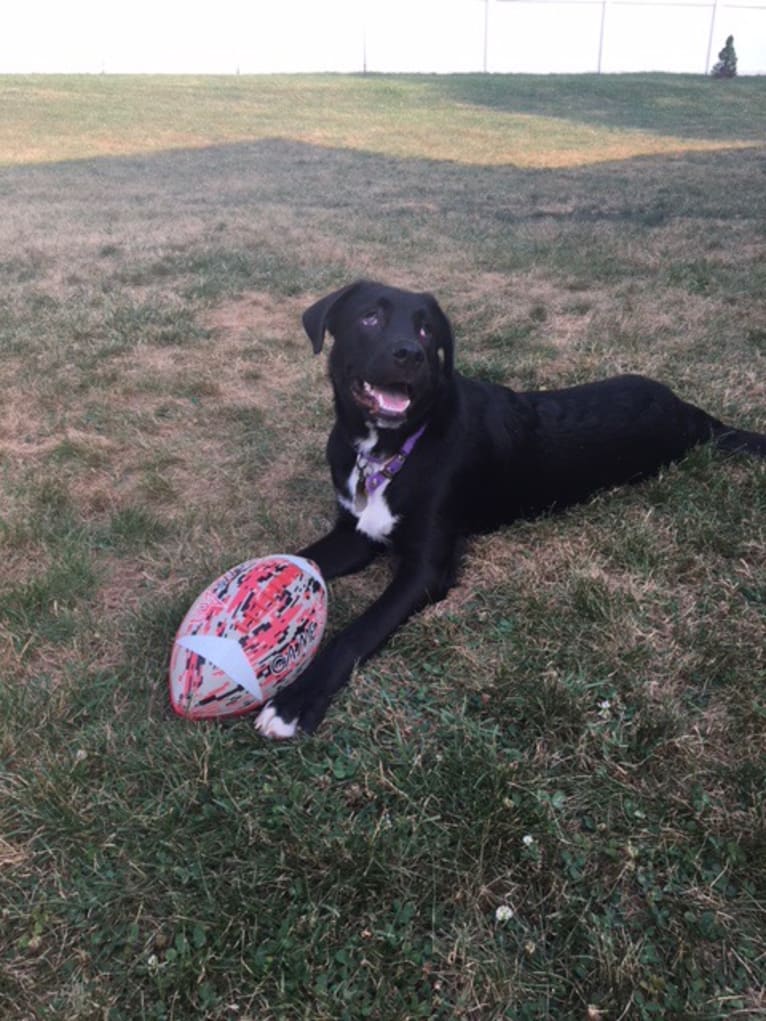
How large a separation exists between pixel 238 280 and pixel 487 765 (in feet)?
21.2

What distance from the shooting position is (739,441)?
397cm

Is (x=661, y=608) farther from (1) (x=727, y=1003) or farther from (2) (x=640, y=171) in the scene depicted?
(2) (x=640, y=171)

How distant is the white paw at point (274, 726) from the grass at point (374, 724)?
0.16 ft

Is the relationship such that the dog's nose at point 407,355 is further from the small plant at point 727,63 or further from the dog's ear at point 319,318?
the small plant at point 727,63

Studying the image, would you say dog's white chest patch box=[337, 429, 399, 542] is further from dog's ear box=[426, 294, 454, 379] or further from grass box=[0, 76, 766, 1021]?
dog's ear box=[426, 294, 454, 379]

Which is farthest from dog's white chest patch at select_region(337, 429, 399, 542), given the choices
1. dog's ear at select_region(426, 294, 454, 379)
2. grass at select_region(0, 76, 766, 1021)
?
dog's ear at select_region(426, 294, 454, 379)

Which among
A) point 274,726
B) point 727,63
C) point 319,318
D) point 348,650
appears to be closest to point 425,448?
point 319,318

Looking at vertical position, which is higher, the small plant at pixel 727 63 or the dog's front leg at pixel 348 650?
the small plant at pixel 727 63

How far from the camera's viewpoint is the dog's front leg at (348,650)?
2.43m

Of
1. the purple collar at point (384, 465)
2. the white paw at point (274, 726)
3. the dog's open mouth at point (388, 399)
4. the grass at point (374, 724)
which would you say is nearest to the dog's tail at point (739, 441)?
the grass at point (374, 724)

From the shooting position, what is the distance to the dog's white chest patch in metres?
3.12

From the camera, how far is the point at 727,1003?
1.72 meters

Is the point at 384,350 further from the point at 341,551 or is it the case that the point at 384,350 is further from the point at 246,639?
the point at 246,639

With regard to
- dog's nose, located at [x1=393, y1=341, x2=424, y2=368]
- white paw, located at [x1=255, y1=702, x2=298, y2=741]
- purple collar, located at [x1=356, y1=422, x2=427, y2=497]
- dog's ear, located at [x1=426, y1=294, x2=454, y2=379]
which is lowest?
white paw, located at [x1=255, y1=702, x2=298, y2=741]
